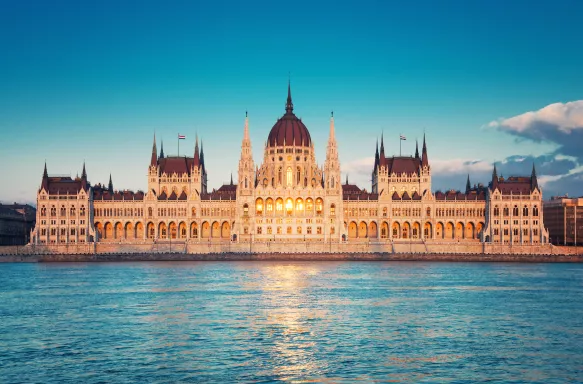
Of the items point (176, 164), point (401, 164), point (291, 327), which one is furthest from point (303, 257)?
point (291, 327)

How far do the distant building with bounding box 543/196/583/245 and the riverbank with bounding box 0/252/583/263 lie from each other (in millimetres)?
34951

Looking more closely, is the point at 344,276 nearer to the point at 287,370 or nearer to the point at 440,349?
the point at 440,349

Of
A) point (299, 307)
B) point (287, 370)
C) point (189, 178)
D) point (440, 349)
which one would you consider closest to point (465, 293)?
point (299, 307)

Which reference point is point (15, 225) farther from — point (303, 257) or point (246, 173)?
point (303, 257)

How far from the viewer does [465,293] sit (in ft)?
213

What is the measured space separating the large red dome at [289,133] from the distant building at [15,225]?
55005mm

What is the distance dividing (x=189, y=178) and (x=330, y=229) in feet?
107

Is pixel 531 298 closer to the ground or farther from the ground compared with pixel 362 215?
closer to the ground

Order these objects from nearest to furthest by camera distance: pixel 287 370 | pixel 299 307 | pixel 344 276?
pixel 287 370, pixel 299 307, pixel 344 276

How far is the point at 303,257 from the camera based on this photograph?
12725 centimetres

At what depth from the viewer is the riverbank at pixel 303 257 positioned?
12731 centimetres

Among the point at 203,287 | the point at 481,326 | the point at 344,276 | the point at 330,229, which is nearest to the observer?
the point at 481,326

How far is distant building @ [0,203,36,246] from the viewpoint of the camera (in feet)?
526

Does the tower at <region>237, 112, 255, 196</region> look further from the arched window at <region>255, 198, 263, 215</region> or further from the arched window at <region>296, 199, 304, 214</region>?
the arched window at <region>296, 199, 304, 214</region>
